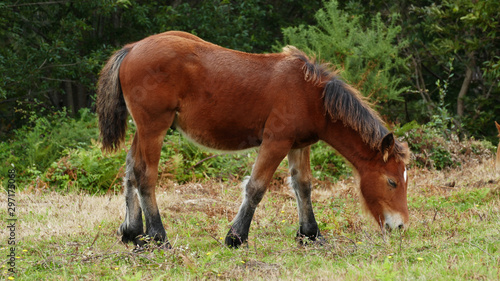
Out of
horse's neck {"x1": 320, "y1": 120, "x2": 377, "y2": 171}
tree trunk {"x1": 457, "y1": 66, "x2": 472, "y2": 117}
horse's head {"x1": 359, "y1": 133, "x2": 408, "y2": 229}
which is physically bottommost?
tree trunk {"x1": 457, "y1": 66, "x2": 472, "y2": 117}

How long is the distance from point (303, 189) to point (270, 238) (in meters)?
0.66

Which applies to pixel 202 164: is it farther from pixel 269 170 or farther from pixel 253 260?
pixel 253 260

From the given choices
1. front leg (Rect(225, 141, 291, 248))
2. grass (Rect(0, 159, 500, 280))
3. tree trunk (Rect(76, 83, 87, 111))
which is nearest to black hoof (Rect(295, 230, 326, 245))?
grass (Rect(0, 159, 500, 280))

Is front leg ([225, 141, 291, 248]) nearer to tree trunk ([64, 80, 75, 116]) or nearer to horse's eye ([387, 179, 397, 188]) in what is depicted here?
horse's eye ([387, 179, 397, 188])

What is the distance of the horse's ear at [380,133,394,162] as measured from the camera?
17.0 ft

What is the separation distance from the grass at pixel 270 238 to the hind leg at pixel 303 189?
0.74ft

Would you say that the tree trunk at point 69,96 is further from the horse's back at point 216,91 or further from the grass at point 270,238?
the horse's back at point 216,91

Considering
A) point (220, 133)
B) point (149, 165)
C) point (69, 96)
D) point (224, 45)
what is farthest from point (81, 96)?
point (220, 133)

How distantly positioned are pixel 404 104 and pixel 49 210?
397 inches

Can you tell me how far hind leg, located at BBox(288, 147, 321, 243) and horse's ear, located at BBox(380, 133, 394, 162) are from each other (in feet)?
3.08

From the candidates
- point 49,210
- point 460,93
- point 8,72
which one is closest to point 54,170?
point 49,210

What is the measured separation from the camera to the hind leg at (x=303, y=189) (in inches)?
230

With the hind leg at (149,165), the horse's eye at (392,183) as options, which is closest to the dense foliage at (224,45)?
the hind leg at (149,165)

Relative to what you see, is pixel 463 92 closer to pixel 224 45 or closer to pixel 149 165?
pixel 224 45
